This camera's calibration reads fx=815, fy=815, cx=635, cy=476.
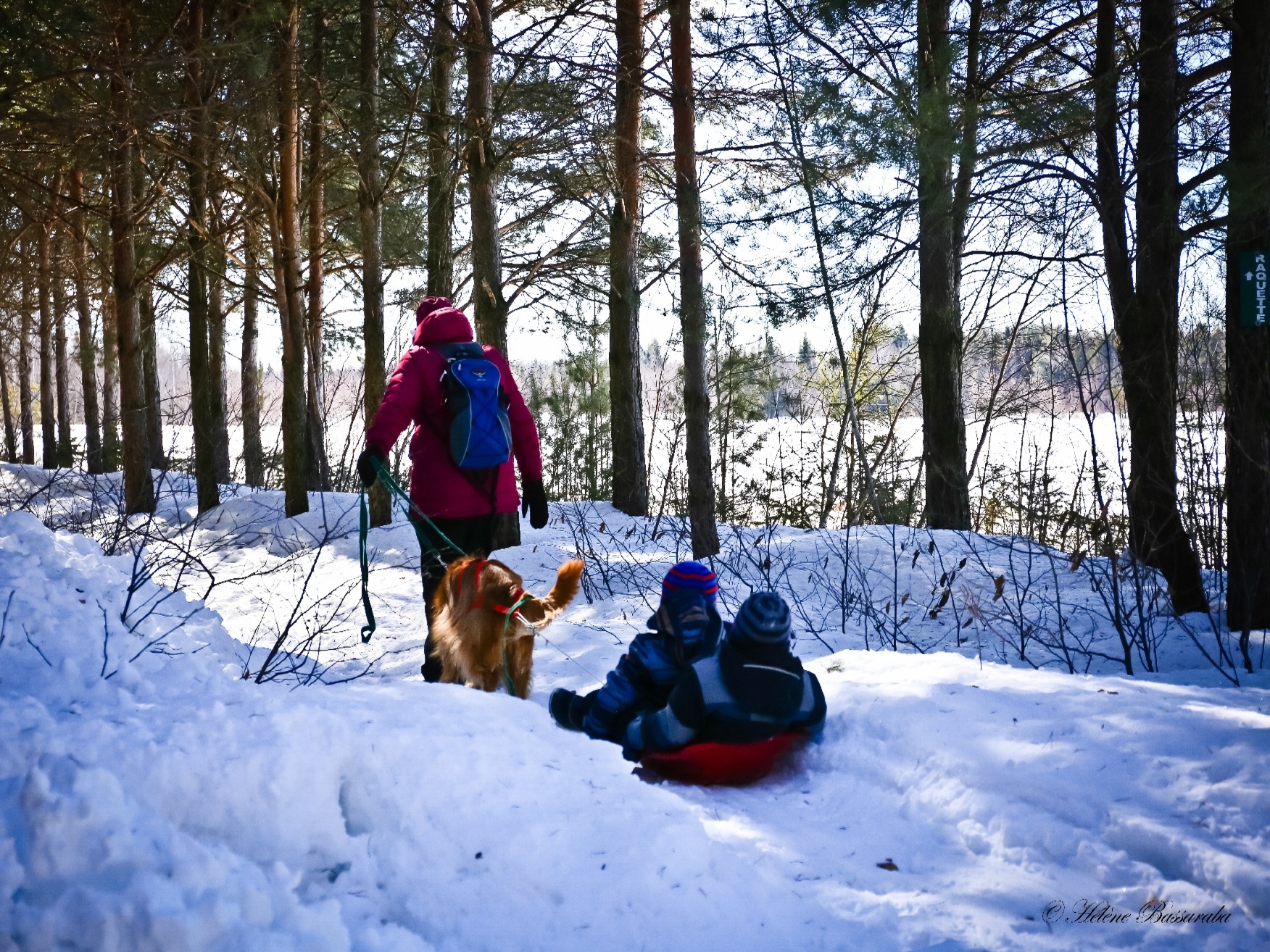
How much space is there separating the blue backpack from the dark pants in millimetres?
329

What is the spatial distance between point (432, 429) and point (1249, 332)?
4.62 meters

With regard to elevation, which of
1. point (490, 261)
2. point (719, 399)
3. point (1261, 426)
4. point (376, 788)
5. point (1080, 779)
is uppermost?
point (490, 261)

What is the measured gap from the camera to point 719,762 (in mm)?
3068

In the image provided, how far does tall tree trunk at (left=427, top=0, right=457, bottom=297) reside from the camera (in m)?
8.95

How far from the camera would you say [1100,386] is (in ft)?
14.9

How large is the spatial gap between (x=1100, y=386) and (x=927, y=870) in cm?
324

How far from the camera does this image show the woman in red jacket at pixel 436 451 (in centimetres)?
412

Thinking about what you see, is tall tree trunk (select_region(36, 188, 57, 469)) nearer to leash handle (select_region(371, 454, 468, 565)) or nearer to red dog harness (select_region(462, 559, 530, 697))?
leash handle (select_region(371, 454, 468, 565))

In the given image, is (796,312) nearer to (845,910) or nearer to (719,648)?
(719,648)

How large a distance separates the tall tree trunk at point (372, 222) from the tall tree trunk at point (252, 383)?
4906 millimetres

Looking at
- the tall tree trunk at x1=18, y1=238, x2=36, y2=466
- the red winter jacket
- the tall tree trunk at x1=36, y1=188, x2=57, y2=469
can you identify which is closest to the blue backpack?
the red winter jacket

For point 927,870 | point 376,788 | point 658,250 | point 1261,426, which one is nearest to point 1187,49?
point 1261,426

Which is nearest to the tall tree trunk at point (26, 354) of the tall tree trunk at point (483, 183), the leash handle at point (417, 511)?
the tall tree trunk at point (483, 183)

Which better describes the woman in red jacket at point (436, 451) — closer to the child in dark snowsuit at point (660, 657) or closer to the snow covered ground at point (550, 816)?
the child in dark snowsuit at point (660, 657)
